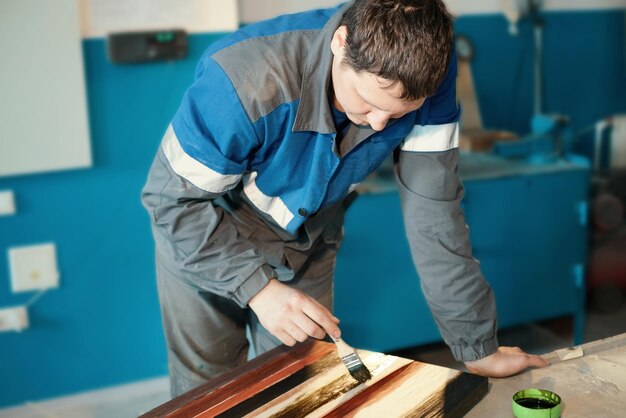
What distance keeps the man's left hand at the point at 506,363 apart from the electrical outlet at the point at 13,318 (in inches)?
64.6

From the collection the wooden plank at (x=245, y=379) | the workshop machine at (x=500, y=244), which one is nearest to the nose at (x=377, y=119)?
the wooden plank at (x=245, y=379)

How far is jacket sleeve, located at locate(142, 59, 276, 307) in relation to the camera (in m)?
1.39

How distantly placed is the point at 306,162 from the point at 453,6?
185 cm

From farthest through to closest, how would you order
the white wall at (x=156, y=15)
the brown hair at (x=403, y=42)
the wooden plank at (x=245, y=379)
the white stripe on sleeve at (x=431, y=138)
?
the white wall at (x=156, y=15) < the white stripe on sleeve at (x=431, y=138) < the wooden plank at (x=245, y=379) < the brown hair at (x=403, y=42)

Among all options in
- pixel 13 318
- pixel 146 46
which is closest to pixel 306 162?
pixel 146 46

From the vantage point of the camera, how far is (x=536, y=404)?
1.28m

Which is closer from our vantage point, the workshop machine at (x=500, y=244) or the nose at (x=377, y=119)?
the nose at (x=377, y=119)

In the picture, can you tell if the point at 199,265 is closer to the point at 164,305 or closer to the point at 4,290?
the point at 164,305

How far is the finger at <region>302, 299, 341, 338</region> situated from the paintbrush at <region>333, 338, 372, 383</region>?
28mm

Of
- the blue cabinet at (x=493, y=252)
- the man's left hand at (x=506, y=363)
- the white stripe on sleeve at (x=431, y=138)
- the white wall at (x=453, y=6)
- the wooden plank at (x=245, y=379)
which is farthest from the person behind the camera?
the white wall at (x=453, y=6)

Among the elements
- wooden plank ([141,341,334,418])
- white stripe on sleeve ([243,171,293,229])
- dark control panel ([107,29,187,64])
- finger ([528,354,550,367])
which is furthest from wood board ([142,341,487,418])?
dark control panel ([107,29,187,64])

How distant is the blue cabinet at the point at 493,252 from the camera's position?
2.71 m

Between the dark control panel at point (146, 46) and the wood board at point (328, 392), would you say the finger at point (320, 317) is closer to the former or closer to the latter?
the wood board at point (328, 392)

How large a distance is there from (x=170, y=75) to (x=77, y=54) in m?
→ 0.29
